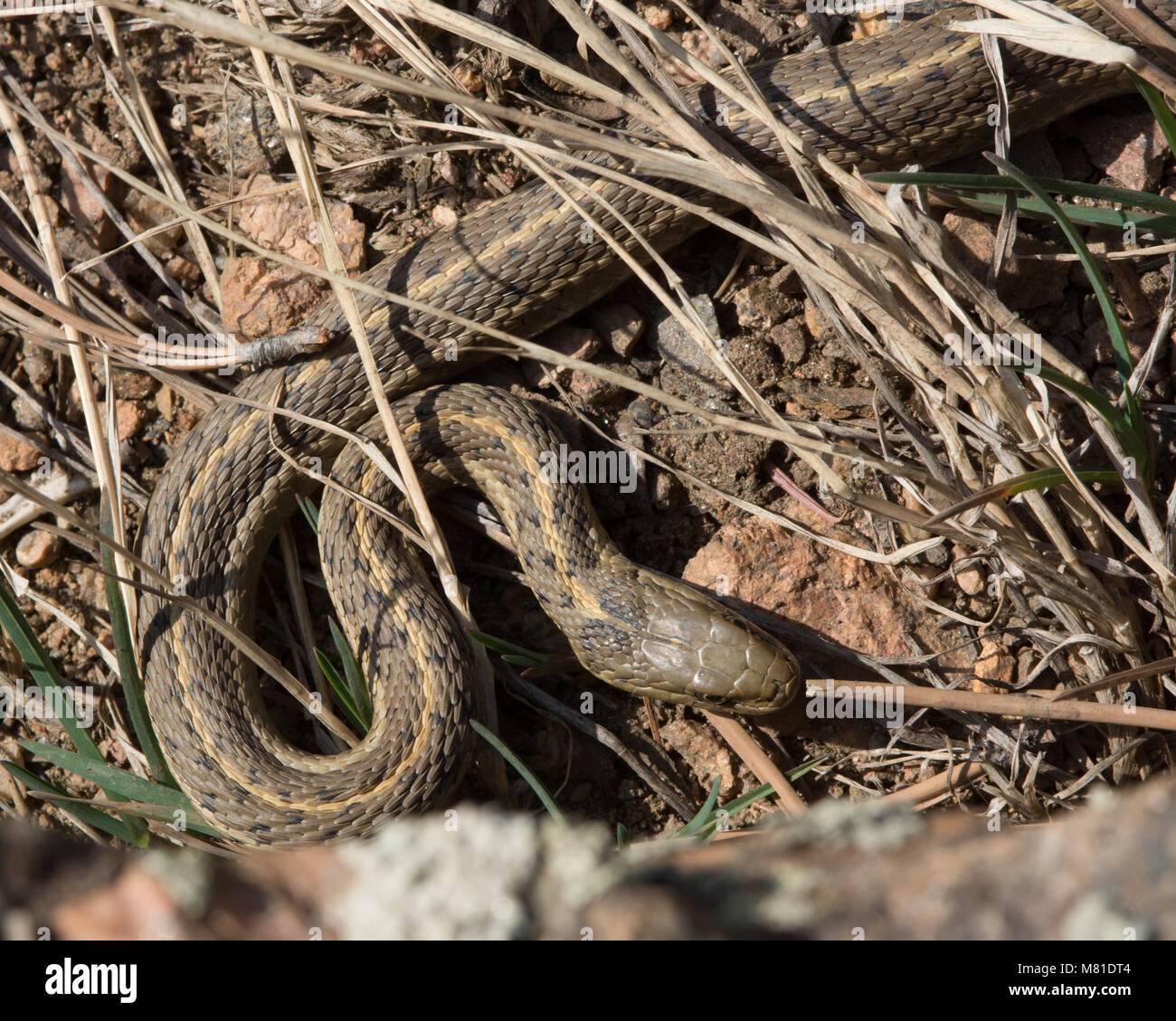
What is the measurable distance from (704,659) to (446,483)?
4.95 feet

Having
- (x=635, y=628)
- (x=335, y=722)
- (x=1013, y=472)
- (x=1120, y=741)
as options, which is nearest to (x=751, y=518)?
(x=635, y=628)

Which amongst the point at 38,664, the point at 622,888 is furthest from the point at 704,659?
the point at 38,664

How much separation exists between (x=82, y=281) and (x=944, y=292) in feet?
13.4

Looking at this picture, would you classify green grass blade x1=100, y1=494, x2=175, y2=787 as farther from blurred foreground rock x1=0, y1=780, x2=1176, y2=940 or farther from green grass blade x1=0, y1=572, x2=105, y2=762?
blurred foreground rock x1=0, y1=780, x2=1176, y2=940

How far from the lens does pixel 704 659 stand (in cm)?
383

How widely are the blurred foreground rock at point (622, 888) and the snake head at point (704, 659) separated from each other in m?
2.31

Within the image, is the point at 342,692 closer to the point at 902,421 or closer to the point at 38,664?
the point at 38,664

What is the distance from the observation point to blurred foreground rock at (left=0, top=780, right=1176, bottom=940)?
1296 mm

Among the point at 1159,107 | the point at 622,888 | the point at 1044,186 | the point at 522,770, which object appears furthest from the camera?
the point at 522,770

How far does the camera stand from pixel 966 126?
402 centimetres

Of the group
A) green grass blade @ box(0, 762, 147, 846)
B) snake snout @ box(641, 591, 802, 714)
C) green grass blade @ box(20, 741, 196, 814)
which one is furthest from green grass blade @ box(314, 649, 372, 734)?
snake snout @ box(641, 591, 802, 714)

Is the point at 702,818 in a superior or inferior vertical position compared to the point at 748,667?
inferior

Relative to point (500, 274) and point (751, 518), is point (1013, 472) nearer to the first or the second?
point (751, 518)

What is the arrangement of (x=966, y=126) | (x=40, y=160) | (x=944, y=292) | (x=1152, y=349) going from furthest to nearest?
1. (x=40, y=160)
2. (x=966, y=126)
3. (x=1152, y=349)
4. (x=944, y=292)
